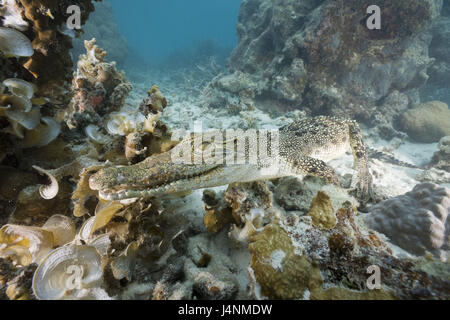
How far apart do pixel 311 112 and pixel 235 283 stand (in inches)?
376

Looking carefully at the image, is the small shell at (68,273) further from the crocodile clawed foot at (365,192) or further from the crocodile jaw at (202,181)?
the crocodile clawed foot at (365,192)

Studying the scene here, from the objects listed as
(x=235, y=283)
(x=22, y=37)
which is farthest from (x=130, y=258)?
(x=22, y=37)

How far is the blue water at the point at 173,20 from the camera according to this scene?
70.2 m

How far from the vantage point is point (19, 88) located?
2195 mm

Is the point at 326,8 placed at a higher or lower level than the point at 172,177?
higher

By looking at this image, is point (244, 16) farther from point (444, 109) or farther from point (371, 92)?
point (444, 109)

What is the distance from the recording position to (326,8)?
28.6 feet

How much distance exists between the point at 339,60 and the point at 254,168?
9410mm

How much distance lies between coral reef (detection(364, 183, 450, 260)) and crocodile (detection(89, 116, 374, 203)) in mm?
596

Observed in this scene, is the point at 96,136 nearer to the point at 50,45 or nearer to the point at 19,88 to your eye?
the point at 19,88

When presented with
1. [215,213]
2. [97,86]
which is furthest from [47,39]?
[215,213]

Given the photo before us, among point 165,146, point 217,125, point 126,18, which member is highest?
point 126,18

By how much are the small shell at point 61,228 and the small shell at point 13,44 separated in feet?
6.20

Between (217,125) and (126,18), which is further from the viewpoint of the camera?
(126,18)
